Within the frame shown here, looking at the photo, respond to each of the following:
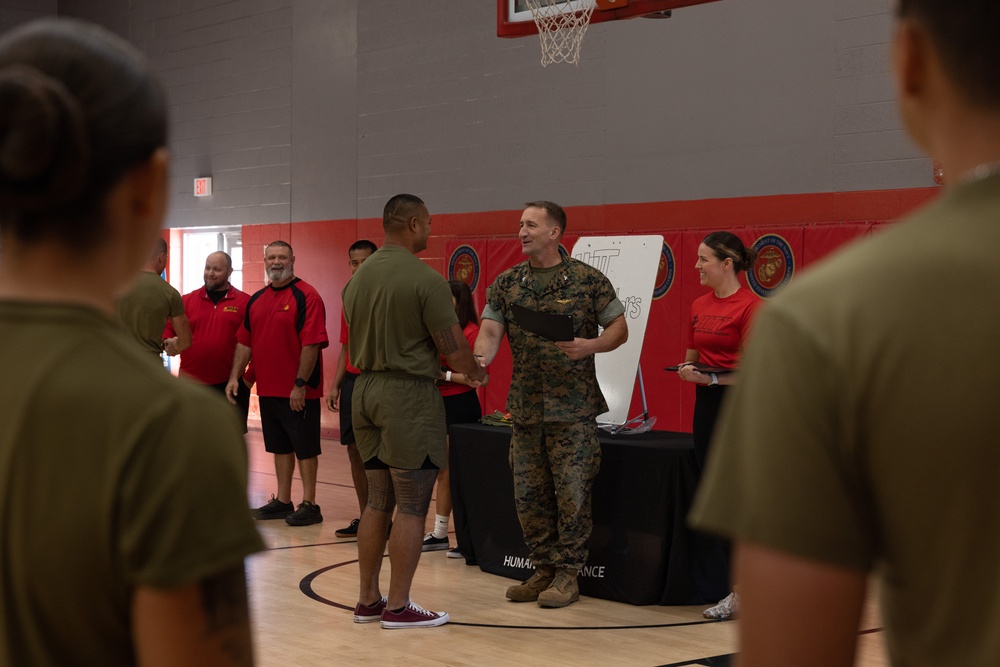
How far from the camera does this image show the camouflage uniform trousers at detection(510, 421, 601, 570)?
16.3ft

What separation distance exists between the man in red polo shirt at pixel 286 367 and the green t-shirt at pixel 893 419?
633 cm

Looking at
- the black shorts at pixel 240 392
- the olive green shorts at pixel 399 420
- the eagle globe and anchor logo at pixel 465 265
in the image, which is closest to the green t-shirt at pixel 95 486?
the olive green shorts at pixel 399 420

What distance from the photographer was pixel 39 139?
912 mm

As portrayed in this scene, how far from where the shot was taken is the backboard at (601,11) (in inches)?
215

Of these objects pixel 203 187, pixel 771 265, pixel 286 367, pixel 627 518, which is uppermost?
pixel 203 187

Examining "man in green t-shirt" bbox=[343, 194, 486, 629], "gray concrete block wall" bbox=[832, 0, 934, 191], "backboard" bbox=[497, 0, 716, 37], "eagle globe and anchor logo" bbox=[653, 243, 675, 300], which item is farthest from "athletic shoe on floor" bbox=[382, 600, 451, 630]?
"gray concrete block wall" bbox=[832, 0, 934, 191]

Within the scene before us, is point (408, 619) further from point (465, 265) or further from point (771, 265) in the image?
point (465, 265)

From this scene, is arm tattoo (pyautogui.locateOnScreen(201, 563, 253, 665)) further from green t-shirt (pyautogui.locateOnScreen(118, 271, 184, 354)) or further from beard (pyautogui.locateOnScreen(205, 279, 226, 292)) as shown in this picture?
beard (pyautogui.locateOnScreen(205, 279, 226, 292))

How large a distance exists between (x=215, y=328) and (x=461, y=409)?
92.0 inches

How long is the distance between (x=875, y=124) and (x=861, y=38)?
0.59 metres

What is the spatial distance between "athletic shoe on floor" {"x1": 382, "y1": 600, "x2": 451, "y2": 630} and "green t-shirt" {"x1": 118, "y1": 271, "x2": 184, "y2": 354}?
2.12m

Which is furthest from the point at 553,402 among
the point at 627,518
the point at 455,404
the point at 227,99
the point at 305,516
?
the point at 227,99

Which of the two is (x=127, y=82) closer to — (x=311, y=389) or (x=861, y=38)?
Answer: (x=311, y=389)

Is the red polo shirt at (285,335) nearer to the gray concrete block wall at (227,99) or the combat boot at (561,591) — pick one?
the combat boot at (561,591)
